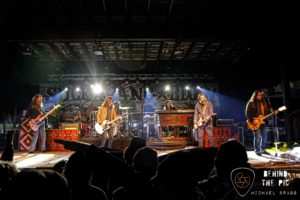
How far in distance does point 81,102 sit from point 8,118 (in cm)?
457

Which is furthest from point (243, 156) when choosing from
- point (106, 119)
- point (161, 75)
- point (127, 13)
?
point (161, 75)

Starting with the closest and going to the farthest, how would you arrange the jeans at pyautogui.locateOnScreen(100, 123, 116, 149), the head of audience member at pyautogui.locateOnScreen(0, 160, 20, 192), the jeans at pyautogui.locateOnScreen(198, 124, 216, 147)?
the head of audience member at pyautogui.locateOnScreen(0, 160, 20, 192) < the jeans at pyautogui.locateOnScreen(198, 124, 216, 147) < the jeans at pyautogui.locateOnScreen(100, 123, 116, 149)

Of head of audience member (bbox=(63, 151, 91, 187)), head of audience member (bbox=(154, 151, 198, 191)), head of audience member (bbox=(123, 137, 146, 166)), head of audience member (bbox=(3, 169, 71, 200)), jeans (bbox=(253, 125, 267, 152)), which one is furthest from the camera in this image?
jeans (bbox=(253, 125, 267, 152))

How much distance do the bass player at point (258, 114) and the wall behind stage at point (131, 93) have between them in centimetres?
908

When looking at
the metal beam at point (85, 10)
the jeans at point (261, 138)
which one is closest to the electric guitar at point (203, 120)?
the jeans at point (261, 138)

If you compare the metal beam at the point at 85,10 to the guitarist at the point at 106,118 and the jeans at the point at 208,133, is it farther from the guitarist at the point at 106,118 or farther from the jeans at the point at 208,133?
the jeans at the point at 208,133

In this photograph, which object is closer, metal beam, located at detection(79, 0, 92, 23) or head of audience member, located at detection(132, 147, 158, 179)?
head of audience member, located at detection(132, 147, 158, 179)

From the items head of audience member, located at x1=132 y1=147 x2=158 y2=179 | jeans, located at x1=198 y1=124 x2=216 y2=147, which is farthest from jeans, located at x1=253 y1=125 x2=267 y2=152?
A: head of audience member, located at x1=132 y1=147 x2=158 y2=179

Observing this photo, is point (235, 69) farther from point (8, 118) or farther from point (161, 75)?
point (8, 118)

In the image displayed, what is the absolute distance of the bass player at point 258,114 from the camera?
817 cm

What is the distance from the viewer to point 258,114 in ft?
27.3

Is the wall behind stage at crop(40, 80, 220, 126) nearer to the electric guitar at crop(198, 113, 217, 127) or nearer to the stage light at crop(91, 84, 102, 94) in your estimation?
the stage light at crop(91, 84, 102, 94)

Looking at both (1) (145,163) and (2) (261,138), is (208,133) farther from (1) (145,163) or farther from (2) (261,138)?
(1) (145,163)

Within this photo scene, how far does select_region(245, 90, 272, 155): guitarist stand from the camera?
818 cm
